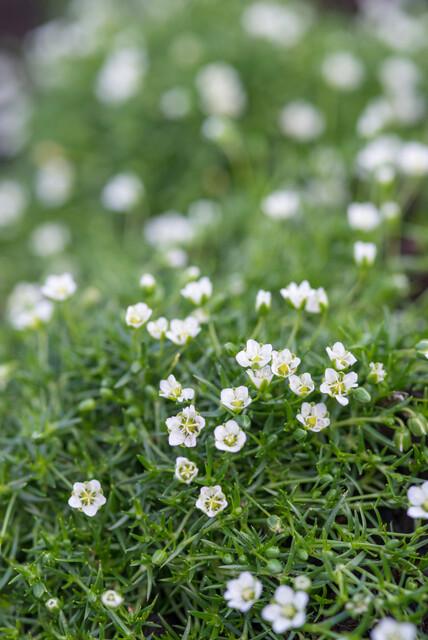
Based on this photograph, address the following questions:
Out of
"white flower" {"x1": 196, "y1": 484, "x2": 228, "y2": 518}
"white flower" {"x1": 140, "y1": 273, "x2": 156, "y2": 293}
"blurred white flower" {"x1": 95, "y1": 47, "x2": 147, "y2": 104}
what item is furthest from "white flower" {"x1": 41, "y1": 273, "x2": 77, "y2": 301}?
"blurred white flower" {"x1": 95, "y1": 47, "x2": 147, "y2": 104}

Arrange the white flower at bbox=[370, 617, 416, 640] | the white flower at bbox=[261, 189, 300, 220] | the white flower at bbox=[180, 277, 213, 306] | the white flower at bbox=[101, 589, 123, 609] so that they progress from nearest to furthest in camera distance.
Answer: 1. the white flower at bbox=[370, 617, 416, 640]
2. the white flower at bbox=[101, 589, 123, 609]
3. the white flower at bbox=[180, 277, 213, 306]
4. the white flower at bbox=[261, 189, 300, 220]

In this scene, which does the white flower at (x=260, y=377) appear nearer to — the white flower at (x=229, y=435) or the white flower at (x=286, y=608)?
the white flower at (x=229, y=435)

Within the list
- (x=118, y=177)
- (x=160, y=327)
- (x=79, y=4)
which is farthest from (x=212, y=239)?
(x=79, y=4)

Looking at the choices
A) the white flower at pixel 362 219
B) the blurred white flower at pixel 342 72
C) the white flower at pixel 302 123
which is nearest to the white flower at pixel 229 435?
the white flower at pixel 362 219

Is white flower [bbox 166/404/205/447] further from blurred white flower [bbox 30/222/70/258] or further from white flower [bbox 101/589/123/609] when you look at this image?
blurred white flower [bbox 30/222/70/258]

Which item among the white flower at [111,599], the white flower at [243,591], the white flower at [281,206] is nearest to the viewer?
the white flower at [243,591]

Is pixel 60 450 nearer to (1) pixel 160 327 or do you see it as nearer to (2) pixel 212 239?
(1) pixel 160 327
